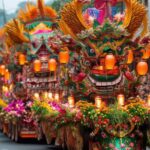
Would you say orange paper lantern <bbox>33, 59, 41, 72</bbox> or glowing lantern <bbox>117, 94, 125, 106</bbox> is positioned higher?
orange paper lantern <bbox>33, 59, 41, 72</bbox>

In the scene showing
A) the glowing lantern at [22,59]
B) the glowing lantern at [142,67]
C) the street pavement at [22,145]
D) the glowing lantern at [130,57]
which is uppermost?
the glowing lantern at [22,59]

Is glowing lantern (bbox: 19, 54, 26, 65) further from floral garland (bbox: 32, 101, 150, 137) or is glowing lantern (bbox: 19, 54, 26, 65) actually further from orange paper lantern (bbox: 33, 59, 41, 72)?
floral garland (bbox: 32, 101, 150, 137)

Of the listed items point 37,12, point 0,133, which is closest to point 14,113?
point 37,12

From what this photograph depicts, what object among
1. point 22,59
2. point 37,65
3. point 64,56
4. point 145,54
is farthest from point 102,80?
point 22,59

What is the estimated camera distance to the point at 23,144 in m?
22.2

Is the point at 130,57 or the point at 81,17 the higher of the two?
the point at 81,17

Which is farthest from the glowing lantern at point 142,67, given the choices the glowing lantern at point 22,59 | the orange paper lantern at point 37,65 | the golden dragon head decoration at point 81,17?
the glowing lantern at point 22,59

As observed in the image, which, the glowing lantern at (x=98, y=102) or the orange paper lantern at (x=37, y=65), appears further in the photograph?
the orange paper lantern at (x=37, y=65)

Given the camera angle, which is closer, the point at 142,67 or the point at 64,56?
the point at 142,67

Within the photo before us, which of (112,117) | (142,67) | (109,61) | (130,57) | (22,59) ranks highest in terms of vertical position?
(22,59)

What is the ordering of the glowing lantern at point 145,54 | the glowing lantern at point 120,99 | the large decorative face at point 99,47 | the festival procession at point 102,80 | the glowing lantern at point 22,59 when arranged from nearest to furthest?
the festival procession at point 102,80 → the glowing lantern at point 120,99 → the large decorative face at point 99,47 → the glowing lantern at point 145,54 → the glowing lantern at point 22,59

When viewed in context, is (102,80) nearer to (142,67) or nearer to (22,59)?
(142,67)

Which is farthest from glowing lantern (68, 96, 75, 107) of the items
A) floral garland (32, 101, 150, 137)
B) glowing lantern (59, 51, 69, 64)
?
glowing lantern (59, 51, 69, 64)

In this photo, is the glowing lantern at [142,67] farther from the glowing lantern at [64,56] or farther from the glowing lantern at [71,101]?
the glowing lantern at [64,56]
